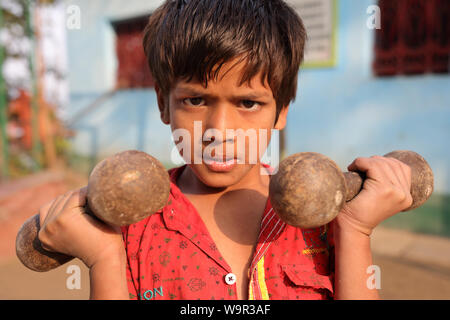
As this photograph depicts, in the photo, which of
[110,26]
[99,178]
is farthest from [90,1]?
[99,178]

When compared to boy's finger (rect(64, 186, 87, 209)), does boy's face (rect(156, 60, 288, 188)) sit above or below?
above

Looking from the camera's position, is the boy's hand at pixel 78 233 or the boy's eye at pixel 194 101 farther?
the boy's eye at pixel 194 101

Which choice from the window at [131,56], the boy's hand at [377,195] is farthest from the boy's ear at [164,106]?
the window at [131,56]

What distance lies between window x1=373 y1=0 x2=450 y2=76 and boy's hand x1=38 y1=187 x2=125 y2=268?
446cm

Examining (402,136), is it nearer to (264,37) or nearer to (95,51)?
(264,37)

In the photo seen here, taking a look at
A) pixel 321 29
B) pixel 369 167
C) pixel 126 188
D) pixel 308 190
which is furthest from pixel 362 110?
pixel 126 188

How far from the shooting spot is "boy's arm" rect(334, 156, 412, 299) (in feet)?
4.17

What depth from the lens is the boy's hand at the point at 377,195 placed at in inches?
49.9

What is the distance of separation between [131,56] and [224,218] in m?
6.56

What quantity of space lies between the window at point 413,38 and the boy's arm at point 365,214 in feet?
12.6

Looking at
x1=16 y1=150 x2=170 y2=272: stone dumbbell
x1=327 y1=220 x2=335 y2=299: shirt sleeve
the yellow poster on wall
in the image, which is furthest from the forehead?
the yellow poster on wall

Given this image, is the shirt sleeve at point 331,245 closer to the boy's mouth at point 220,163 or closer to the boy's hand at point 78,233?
the boy's mouth at point 220,163

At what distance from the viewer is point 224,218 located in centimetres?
160

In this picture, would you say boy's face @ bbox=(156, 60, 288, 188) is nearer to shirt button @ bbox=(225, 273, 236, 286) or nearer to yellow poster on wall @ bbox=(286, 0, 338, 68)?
shirt button @ bbox=(225, 273, 236, 286)
